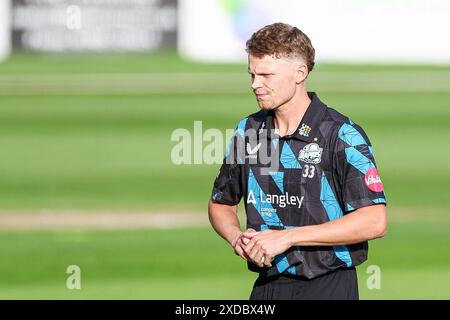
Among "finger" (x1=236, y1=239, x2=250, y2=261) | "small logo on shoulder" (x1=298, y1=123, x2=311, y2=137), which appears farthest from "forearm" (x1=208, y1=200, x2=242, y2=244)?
"small logo on shoulder" (x1=298, y1=123, x2=311, y2=137)

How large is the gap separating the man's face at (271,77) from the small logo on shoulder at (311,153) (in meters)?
0.24

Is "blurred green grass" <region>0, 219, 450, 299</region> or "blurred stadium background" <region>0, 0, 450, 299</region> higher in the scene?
"blurred stadium background" <region>0, 0, 450, 299</region>

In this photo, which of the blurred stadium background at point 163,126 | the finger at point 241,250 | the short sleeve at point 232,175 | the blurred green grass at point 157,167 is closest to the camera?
the finger at point 241,250

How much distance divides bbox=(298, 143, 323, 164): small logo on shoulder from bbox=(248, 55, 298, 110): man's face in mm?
241

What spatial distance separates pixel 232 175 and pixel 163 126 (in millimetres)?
8426

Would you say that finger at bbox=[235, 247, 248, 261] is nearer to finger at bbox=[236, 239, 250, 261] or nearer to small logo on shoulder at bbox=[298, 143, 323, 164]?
finger at bbox=[236, 239, 250, 261]

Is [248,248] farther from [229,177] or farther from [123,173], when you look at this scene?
[123,173]

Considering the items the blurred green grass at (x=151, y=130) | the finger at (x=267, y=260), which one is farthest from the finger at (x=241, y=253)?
the blurred green grass at (x=151, y=130)

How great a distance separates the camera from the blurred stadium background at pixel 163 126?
8.42 metres

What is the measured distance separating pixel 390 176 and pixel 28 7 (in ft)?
17.1

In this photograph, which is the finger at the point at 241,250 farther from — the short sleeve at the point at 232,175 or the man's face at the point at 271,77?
the man's face at the point at 271,77

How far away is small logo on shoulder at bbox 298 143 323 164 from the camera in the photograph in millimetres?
4629
